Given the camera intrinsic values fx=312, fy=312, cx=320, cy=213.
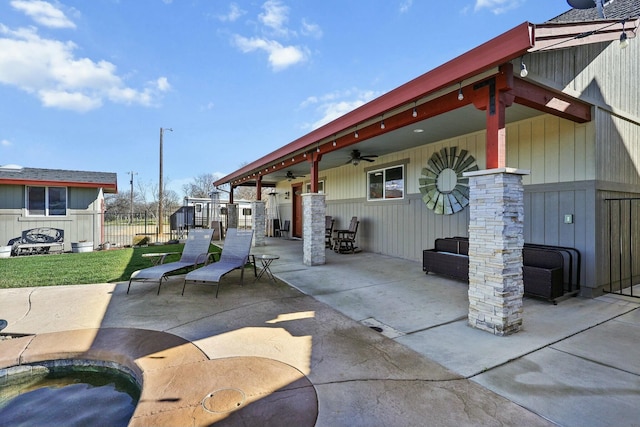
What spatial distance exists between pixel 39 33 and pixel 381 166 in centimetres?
1047

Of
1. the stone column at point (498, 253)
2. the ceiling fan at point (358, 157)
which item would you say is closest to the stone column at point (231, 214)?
the ceiling fan at point (358, 157)

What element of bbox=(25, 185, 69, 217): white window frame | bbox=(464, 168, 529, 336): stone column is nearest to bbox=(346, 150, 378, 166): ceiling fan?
bbox=(464, 168, 529, 336): stone column

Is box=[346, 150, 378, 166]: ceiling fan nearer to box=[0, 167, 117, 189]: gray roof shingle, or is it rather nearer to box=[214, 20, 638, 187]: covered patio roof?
box=[214, 20, 638, 187]: covered patio roof

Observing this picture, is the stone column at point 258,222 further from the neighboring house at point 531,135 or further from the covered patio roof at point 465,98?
the covered patio roof at point 465,98

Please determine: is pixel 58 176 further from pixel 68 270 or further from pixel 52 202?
pixel 68 270

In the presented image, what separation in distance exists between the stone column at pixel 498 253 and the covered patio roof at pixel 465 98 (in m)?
0.94

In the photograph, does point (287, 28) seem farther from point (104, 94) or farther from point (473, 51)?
point (104, 94)

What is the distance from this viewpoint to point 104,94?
1777 centimetres

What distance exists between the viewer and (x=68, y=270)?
21.1ft

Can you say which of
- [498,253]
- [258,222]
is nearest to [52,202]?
[258,222]

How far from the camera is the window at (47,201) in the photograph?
1043 centimetres

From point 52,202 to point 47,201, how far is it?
0.13 meters

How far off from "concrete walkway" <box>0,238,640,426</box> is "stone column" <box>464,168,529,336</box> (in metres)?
0.20

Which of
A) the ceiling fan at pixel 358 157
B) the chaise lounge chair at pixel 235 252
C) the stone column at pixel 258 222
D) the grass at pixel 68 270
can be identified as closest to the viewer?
the chaise lounge chair at pixel 235 252
